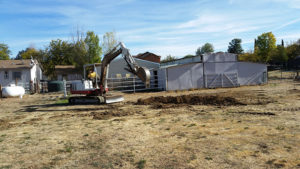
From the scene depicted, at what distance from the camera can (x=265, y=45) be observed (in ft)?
Result: 172

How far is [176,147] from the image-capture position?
20.3 feet

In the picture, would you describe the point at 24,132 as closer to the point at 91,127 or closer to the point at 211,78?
the point at 91,127

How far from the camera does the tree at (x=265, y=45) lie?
51.9 m

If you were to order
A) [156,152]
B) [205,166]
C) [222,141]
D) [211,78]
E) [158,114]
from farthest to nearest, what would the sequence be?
[211,78]
[158,114]
[222,141]
[156,152]
[205,166]

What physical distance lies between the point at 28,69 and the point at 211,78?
77.3 ft

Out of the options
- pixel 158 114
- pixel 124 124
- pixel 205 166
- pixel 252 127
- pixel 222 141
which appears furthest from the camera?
pixel 158 114

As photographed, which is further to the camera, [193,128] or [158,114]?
[158,114]

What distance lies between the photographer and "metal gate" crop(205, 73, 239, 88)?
27.8 meters

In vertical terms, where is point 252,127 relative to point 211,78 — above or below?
below

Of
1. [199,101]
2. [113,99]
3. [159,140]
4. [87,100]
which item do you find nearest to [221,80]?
[199,101]

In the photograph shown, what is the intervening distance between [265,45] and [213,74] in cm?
3085

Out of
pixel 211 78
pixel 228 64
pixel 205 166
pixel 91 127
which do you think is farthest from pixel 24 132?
pixel 228 64

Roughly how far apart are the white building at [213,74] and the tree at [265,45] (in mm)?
25070

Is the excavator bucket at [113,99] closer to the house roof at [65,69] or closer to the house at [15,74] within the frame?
the house at [15,74]
